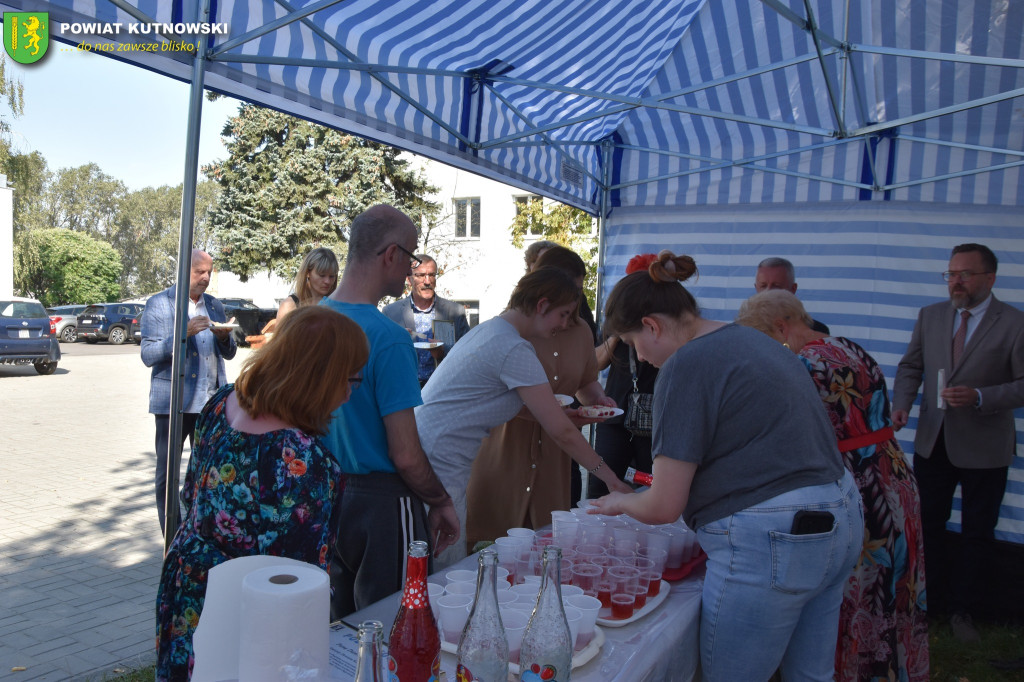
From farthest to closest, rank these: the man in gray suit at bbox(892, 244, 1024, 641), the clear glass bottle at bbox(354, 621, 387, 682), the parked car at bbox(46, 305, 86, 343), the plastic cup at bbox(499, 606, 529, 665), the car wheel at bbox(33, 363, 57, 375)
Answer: the parked car at bbox(46, 305, 86, 343)
the car wheel at bbox(33, 363, 57, 375)
the man in gray suit at bbox(892, 244, 1024, 641)
the plastic cup at bbox(499, 606, 529, 665)
the clear glass bottle at bbox(354, 621, 387, 682)

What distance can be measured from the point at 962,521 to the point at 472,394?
313 centimetres

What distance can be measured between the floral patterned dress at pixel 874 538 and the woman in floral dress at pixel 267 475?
148 cm

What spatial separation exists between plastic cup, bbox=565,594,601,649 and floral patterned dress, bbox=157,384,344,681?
0.57 m

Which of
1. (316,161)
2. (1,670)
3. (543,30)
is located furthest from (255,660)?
(316,161)

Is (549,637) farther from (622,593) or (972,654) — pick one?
(972,654)

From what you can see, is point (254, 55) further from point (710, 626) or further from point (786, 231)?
point (786, 231)

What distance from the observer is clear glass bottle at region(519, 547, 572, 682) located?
1.28m

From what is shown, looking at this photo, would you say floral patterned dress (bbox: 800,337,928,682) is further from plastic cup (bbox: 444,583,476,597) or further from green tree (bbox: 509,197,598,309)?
green tree (bbox: 509,197,598,309)

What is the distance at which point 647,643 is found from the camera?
62.9 inches

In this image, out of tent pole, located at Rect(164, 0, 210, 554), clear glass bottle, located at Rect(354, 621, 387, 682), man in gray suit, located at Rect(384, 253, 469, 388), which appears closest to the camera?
clear glass bottle, located at Rect(354, 621, 387, 682)

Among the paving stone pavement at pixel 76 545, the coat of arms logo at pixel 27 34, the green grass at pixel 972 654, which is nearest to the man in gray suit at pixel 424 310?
the paving stone pavement at pixel 76 545

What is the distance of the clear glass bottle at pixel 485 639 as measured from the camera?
4.03 ft

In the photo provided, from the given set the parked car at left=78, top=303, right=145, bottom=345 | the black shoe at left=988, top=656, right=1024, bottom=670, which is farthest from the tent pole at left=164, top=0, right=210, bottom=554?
the parked car at left=78, top=303, right=145, bottom=345

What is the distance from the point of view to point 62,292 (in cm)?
4756
